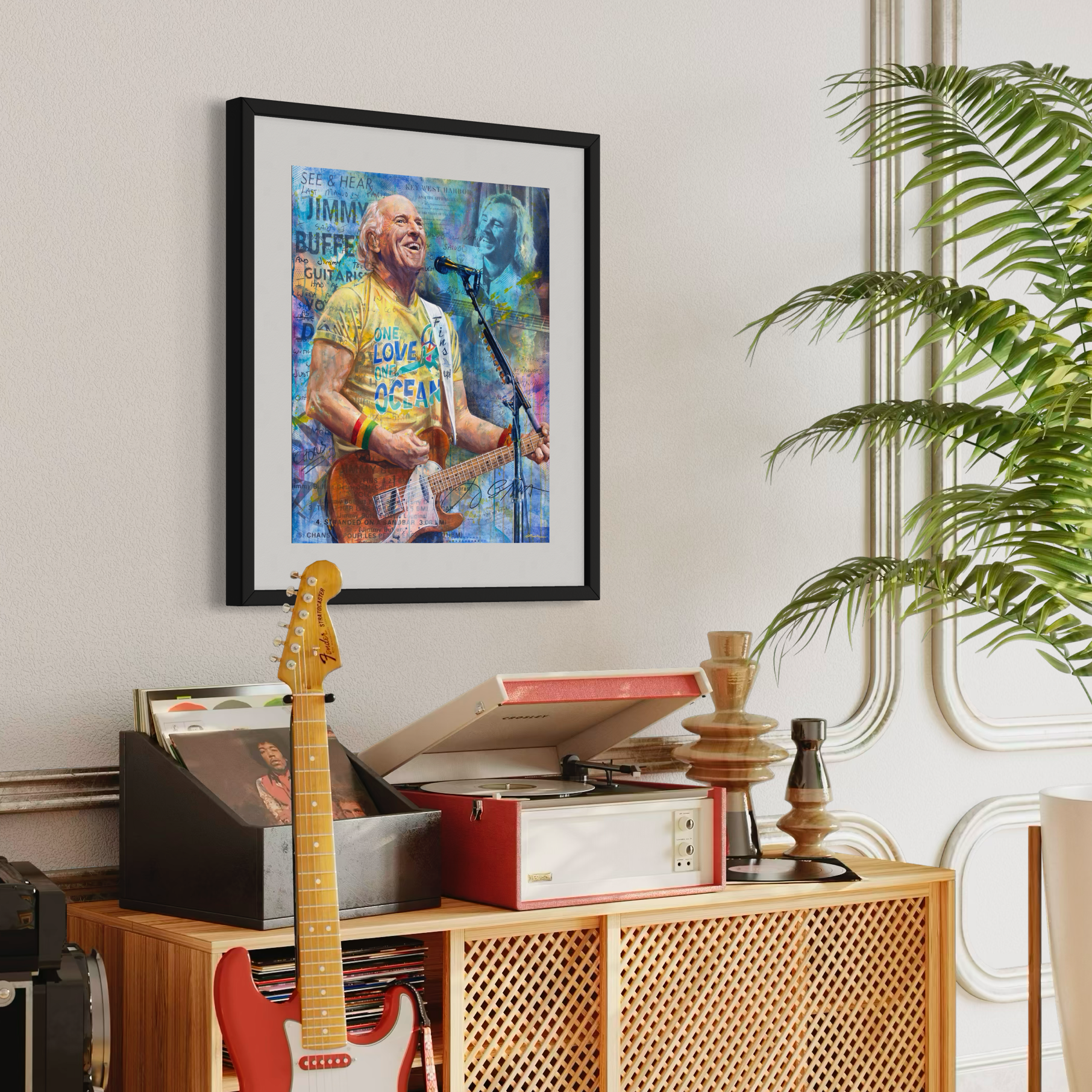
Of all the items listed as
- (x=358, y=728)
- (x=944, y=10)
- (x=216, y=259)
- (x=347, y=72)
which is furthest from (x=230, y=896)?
(x=944, y=10)

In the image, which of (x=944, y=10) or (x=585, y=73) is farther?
(x=944, y=10)

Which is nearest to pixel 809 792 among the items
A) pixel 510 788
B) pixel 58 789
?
pixel 510 788

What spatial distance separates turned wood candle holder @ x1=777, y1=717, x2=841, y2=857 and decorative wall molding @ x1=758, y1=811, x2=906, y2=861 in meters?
0.30

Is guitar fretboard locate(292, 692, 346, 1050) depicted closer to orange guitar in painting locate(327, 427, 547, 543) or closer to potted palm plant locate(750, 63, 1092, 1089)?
orange guitar in painting locate(327, 427, 547, 543)

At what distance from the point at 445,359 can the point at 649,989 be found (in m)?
1.13

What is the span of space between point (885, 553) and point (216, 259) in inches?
57.7

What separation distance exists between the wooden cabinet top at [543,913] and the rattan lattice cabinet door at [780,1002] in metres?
0.03

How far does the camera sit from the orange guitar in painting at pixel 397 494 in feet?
8.36

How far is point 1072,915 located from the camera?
98.5 inches

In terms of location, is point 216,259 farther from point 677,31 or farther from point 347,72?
point 677,31

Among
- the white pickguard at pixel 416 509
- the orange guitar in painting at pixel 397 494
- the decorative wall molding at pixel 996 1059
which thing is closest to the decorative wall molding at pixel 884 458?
the decorative wall molding at pixel 996 1059

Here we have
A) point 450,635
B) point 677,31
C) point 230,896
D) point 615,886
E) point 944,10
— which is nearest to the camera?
point 230,896

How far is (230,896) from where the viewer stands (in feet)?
6.72
